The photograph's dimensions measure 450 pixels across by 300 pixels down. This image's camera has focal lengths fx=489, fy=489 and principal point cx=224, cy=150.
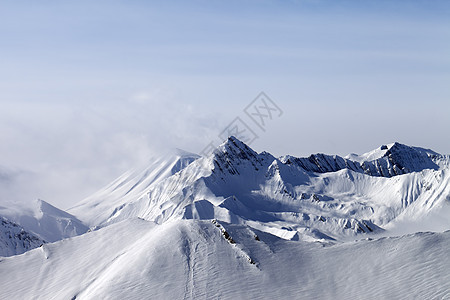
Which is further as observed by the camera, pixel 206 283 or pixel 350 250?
pixel 350 250

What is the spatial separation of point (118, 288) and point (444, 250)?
179 feet

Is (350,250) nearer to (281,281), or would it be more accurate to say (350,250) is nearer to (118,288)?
(281,281)

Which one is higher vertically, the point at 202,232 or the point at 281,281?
the point at 202,232

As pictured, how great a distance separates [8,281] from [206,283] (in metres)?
40.6

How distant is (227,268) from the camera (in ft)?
275

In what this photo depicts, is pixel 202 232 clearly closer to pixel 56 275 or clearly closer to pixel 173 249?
pixel 173 249

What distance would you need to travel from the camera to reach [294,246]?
9138cm

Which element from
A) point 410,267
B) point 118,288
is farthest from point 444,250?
point 118,288

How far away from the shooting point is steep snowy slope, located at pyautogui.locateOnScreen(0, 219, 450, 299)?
77188mm

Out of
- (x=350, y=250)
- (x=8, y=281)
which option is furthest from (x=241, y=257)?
(x=8, y=281)

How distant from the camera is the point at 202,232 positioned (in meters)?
94.6

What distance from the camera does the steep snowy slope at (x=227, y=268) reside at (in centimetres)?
7719

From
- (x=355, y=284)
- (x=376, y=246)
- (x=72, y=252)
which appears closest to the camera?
(x=355, y=284)

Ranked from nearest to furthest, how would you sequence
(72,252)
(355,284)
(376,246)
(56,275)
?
(355,284) → (376,246) → (56,275) → (72,252)
